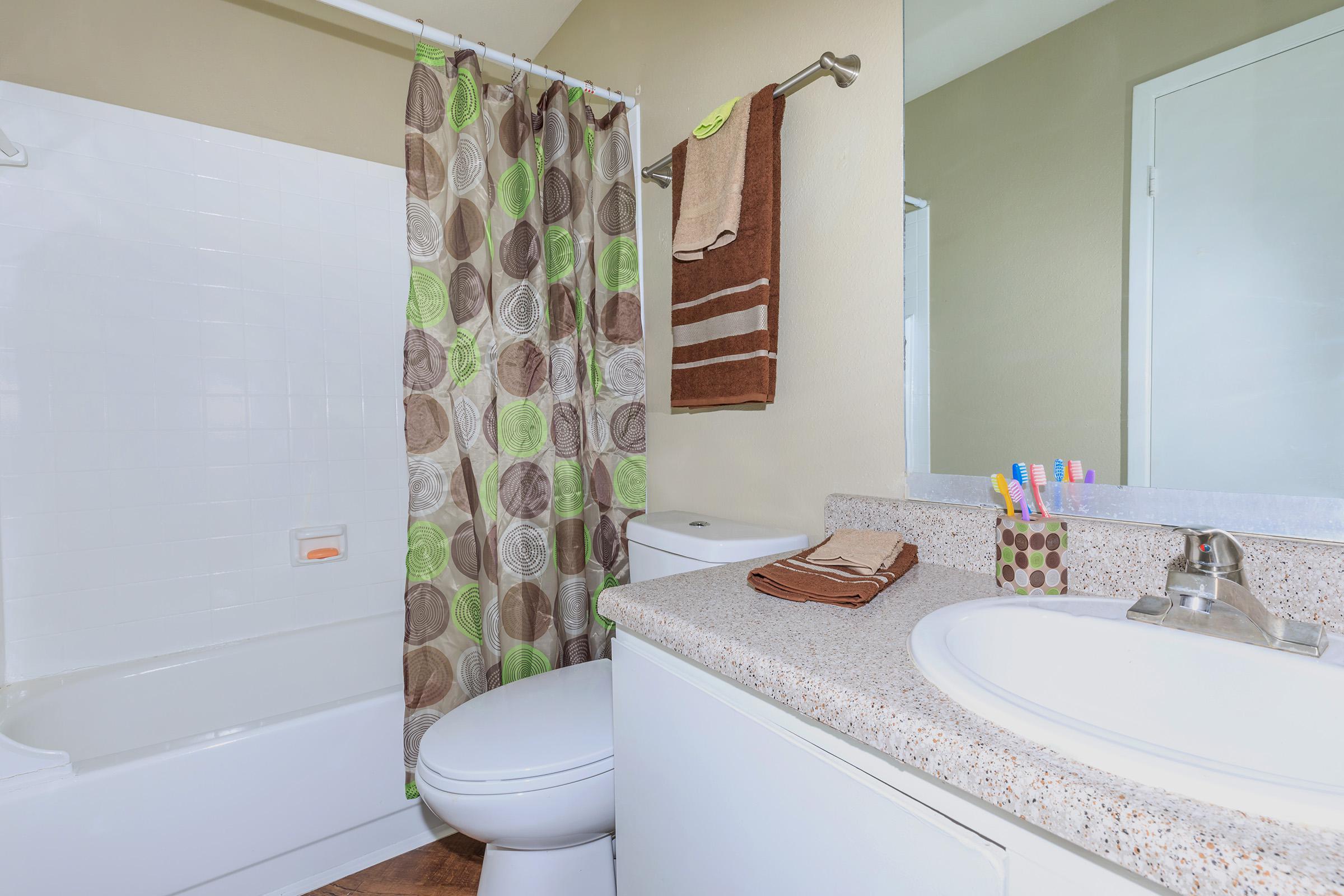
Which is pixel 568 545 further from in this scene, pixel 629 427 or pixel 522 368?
pixel 522 368

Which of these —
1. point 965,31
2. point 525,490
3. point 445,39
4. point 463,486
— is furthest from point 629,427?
point 965,31

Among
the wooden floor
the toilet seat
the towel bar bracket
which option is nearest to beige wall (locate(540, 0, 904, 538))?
the towel bar bracket

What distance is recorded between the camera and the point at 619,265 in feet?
5.91

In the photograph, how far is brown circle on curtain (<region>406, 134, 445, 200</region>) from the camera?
1459 mm

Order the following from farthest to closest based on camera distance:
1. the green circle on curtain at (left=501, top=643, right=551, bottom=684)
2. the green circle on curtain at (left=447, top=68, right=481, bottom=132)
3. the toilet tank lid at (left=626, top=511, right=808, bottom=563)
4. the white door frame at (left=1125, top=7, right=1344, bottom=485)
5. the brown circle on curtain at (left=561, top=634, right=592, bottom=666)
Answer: the brown circle on curtain at (left=561, top=634, right=592, bottom=666)
the green circle on curtain at (left=501, top=643, right=551, bottom=684)
the green circle on curtain at (left=447, top=68, right=481, bottom=132)
the toilet tank lid at (left=626, top=511, right=808, bottom=563)
the white door frame at (left=1125, top=7, right=1344, bottom=485)

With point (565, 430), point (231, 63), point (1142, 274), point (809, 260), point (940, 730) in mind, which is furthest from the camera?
point (231, 63)

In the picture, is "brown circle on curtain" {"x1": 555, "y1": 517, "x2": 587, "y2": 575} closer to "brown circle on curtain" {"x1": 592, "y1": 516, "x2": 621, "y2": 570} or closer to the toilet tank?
"brown circle on curtain" {"x1": 592, "y1": 516, "x2": 621, "y2": 570}

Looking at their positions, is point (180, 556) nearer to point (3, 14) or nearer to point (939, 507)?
point (3, 14)

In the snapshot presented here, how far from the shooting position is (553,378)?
5.49 ft

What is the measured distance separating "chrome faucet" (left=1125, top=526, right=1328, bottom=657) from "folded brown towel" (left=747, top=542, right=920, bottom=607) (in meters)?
0.29

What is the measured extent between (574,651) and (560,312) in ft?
3.08

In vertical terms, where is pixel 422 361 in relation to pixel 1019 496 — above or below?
above

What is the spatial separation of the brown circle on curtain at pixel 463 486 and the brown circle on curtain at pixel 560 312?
0.42 metres

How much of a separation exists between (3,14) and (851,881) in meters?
2.75
